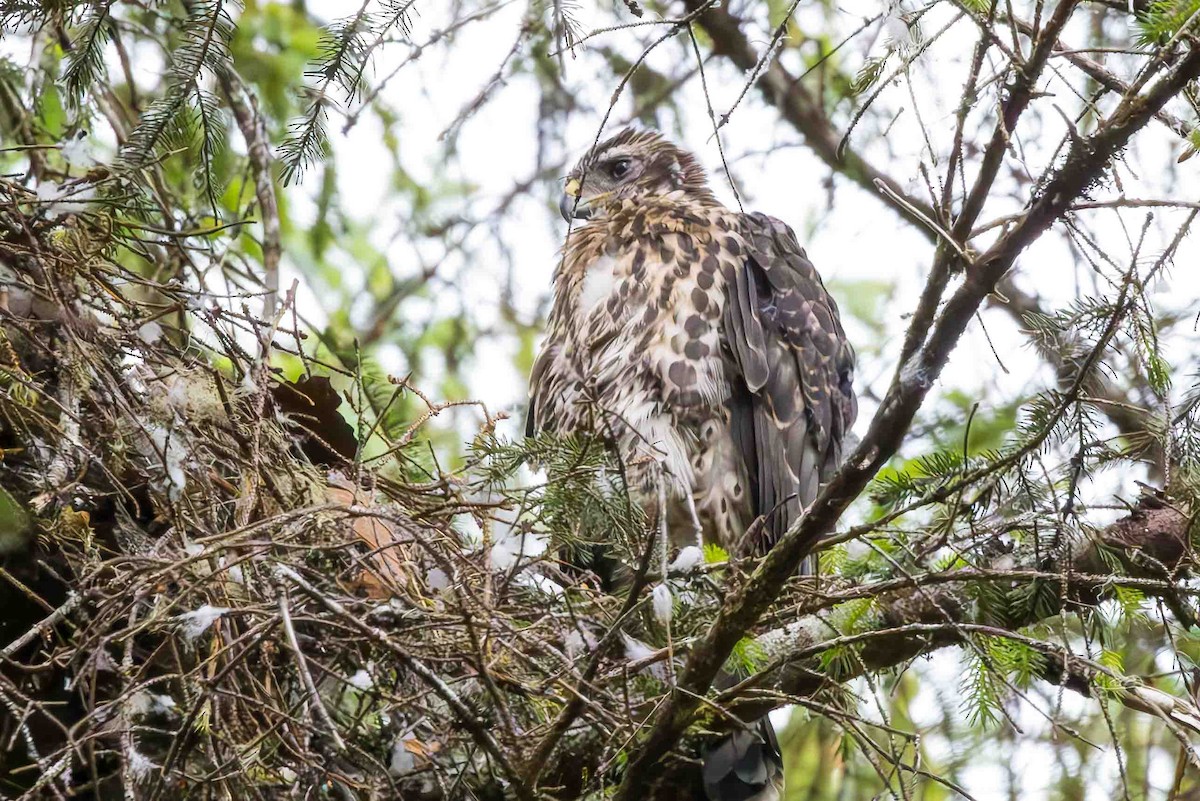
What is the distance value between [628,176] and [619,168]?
0.14ft

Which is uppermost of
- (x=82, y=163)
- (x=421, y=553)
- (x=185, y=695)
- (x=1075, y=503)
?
(x=82, y=163)

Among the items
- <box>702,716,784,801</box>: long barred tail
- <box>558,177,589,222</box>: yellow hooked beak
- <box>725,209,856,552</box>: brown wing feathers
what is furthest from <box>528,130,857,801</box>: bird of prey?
<box>702,716,784,801</box>: long barred tail

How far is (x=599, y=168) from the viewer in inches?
178

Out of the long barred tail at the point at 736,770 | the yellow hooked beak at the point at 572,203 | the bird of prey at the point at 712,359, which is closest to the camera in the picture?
the long barred tail at the point at 736,770

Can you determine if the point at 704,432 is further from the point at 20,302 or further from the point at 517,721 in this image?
the point at 20,302

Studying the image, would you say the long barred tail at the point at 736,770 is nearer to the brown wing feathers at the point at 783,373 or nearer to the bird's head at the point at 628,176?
the brown wing feathers at the point at 783,373

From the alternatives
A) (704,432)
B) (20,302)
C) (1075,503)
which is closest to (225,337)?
(20,302)

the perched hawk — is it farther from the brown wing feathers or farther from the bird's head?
the bird's head

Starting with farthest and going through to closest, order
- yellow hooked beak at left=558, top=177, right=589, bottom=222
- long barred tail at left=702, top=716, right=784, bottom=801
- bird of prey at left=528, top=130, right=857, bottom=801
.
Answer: yellow hooked beak at left=558, top=177, right=589, bottom=222 < bird of prey at left=528, top=130, right=857, bottom=801 < long barred tail at left=702, top=716, right=784, bottom=801

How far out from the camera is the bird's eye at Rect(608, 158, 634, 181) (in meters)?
4.52

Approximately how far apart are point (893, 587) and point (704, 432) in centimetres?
151

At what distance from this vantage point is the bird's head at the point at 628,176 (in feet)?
14.6

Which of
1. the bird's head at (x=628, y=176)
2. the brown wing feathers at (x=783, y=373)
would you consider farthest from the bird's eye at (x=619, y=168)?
the brown wing feathers at (x=783, y=373)

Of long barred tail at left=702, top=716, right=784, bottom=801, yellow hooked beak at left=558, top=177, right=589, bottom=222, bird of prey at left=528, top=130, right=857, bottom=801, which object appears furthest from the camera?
yellow hooked beak at left=558, top=177, right=589, bottom=222
